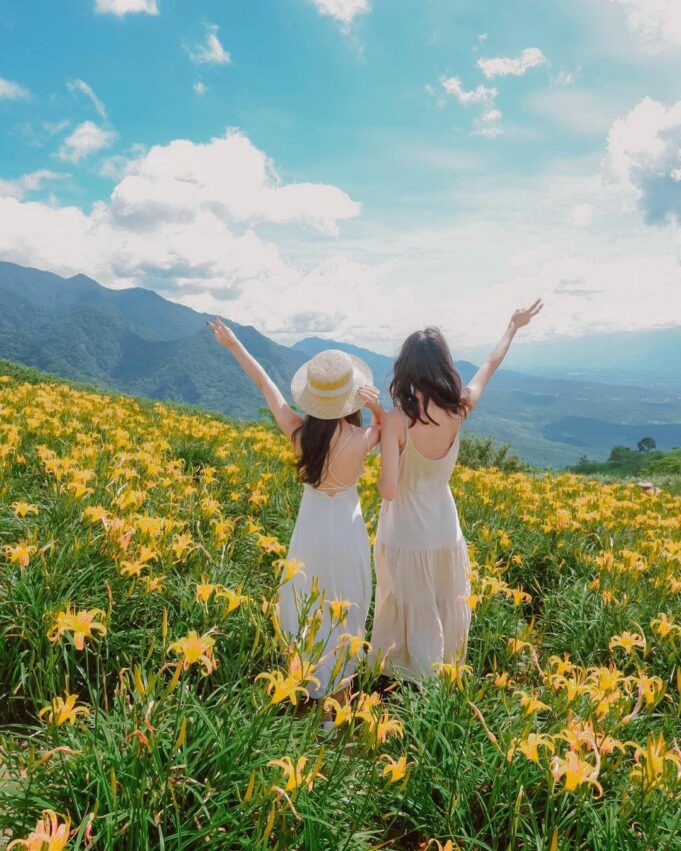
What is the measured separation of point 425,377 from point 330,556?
1.06 m

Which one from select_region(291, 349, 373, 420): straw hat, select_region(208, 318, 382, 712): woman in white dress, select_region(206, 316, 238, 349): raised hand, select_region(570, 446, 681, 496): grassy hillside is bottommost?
select_region(570, 446, 681, 496): grassy hillside

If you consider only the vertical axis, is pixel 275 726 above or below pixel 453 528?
below

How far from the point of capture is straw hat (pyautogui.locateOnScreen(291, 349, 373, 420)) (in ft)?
9.07

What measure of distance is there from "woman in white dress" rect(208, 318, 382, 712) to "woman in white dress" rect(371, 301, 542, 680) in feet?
0.60

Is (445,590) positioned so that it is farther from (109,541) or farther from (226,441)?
(226,441)

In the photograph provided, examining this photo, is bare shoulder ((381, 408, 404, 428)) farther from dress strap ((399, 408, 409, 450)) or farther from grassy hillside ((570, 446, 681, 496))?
grassy hillside ((570, 446, 681, 496))

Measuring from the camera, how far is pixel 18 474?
13.3 ft

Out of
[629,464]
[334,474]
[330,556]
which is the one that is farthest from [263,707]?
[629,464]

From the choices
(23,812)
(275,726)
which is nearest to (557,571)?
(275,726)

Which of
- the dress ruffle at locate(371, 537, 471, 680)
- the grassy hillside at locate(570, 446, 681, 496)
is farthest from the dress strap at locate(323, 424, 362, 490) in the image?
the grassy hillside at locate(570, 446, 681, 496)

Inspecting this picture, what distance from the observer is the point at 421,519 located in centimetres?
310

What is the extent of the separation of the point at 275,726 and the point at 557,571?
130 inches

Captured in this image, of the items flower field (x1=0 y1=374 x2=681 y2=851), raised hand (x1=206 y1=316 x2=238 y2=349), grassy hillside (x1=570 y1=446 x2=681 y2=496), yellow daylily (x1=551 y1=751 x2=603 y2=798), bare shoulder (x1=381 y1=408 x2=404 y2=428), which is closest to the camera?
yellow daylily (x1=551 y1=751 x2=603 y2=798)

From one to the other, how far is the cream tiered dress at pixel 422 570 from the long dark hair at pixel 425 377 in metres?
0.25
